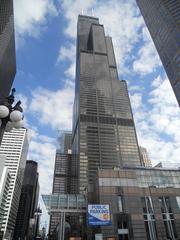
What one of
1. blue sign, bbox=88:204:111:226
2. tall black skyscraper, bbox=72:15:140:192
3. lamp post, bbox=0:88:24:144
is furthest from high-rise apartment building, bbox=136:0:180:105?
lamp post, bbox=0:88:24:144

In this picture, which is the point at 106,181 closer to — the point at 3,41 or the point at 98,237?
the point at 98,237

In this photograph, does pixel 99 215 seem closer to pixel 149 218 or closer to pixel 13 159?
pixel 149 218

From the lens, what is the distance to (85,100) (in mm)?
183750

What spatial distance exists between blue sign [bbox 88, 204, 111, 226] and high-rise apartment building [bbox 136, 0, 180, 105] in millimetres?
63696

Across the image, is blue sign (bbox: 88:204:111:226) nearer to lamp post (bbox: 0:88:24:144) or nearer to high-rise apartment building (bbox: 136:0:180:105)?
lamp post (bbox: 0:88:24:144)

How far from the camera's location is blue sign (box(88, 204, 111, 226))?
34281 mm

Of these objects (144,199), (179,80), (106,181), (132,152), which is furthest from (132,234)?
(132,152)

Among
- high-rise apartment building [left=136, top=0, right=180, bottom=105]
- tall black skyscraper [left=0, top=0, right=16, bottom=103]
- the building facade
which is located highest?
high-rise apartment building [left=136, top=0, right=180, bottom=105]

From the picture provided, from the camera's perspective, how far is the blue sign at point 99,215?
3428cm

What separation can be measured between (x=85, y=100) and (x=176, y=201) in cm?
13926

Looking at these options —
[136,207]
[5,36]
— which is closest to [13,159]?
[5,36]

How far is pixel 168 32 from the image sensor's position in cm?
8812

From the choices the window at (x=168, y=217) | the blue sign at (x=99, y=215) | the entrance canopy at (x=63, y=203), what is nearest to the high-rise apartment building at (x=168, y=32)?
the window at (x=168, y=217)

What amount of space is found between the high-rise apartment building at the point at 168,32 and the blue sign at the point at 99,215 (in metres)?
63.7
